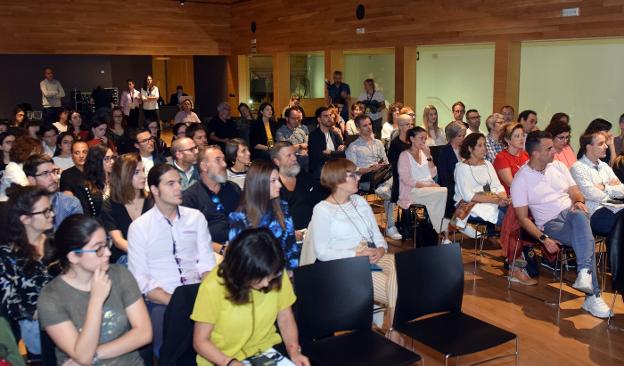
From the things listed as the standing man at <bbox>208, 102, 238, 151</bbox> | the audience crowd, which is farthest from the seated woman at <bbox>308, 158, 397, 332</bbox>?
the standing man at <bbox>208, 102, 238, 151</bbox>

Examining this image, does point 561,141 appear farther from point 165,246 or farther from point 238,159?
point 165,246

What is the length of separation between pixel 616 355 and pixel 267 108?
6620 millimetres

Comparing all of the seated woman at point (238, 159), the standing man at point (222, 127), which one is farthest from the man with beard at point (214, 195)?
the standing man at point (222, 127)

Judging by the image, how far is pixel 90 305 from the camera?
2566 mm

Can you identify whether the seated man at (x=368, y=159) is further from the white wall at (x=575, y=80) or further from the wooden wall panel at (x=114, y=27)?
the wooden wall panel at (x=114, y=27)

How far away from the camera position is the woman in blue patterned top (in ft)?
12.6

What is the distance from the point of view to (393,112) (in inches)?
373

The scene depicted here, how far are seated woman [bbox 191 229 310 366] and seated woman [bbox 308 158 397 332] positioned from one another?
3.88 ft

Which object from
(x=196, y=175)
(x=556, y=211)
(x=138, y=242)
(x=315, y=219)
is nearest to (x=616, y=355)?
(x=556, y=211)

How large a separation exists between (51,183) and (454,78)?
29.5 feet

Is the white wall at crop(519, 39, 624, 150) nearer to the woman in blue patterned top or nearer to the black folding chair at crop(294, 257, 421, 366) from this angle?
the woman in blue patterned top

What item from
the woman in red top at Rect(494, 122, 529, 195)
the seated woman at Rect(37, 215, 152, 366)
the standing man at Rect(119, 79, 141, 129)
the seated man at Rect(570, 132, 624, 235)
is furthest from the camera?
the standing man at Rect(119, 79, 141, 129)

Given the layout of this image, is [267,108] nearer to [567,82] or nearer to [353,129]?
[353,129]

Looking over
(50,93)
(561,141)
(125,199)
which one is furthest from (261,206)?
(50,93)
